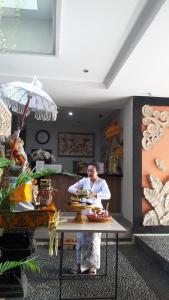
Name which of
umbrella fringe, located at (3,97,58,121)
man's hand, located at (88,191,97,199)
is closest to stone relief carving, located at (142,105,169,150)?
man's hand, located at (88,191,97,199)

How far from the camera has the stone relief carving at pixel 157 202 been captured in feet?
17.3

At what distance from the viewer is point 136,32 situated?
10.2 ft

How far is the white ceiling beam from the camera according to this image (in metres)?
2.67

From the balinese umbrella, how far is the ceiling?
0.78 m

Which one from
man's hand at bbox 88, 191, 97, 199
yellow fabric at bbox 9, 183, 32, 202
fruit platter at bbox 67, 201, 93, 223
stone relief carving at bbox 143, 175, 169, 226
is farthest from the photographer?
stone relief carving at bbox 143, 175, 169, 226

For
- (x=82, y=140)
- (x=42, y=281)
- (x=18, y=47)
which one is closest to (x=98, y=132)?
(x=82, y=140)

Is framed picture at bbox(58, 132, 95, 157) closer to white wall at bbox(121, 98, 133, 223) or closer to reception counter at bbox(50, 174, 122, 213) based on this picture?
reception counter at bbox(50, 174, 122, 213)

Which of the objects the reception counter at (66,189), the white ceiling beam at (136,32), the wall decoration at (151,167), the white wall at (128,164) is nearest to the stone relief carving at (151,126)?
the wall decoration at (151,167)

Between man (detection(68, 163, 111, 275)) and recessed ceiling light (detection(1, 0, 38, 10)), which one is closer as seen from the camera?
recessed ceiling light (detection(1, 0, 38, 10))

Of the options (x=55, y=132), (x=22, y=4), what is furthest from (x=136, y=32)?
(x=55, y=132)

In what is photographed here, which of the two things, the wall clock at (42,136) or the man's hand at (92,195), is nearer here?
the man's hand at (92,195)

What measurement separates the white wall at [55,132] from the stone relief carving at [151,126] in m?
4.42

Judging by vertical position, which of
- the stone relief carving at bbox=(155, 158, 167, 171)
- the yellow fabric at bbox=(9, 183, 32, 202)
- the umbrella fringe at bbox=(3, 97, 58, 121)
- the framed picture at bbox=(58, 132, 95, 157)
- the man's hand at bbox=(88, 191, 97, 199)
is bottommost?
the man's hand at bbox=(88, 191, 97, 199)

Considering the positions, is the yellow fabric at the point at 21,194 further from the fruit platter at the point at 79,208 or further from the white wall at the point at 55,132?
the white wall at the point at 55,132
